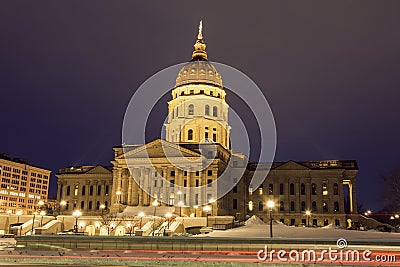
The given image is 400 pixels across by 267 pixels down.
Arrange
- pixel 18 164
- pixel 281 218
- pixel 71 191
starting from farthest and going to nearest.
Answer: pixel 18 164 < pixel 71 191 < pixel 281 218

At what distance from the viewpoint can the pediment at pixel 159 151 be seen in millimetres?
97125

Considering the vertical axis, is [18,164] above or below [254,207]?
above

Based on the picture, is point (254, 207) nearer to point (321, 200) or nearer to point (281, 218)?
point (281, 218)

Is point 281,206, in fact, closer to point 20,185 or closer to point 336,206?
point 336,206

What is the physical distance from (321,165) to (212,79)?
38.4 meters

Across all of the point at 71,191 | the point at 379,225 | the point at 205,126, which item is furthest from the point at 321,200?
the point at 71,191

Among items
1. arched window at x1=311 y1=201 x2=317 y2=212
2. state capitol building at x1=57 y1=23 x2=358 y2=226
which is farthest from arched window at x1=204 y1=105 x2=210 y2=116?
arched window at x1=311 y1=201 x2=317 y2=212

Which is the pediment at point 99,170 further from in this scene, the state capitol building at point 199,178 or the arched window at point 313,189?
the arched window at point 313,189

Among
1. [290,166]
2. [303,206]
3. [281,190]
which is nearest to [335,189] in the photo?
[303,206]

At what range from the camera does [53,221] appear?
69.0m

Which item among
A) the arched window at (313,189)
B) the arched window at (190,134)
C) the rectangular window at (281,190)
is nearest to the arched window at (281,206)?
the rectangular window at (281,190)

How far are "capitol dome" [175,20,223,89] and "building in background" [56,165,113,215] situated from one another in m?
32.7

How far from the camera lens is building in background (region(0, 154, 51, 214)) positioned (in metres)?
160

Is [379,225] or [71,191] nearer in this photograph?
[379,225]
